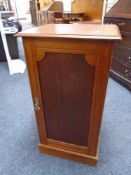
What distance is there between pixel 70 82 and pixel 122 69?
1594mm

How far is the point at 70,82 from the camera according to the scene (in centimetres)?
92

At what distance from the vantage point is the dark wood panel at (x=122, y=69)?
85.4 inches

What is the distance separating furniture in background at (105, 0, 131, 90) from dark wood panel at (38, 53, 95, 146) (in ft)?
4.56

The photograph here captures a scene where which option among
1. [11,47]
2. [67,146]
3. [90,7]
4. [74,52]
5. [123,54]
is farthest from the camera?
[90,7]

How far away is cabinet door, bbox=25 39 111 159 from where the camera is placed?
0.81 meters

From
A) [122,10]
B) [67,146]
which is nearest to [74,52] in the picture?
[67,146]

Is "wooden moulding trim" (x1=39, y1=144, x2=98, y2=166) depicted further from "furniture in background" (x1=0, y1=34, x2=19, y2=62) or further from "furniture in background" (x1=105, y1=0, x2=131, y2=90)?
"furniture in background" (x1=0, y1=34, x2=19, y2=62)

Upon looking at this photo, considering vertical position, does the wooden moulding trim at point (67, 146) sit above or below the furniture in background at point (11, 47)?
below

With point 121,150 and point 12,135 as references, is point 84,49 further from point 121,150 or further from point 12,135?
point 12,135

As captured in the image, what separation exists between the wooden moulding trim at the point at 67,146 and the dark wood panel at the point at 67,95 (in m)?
0.04

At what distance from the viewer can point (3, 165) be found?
1.23 metres

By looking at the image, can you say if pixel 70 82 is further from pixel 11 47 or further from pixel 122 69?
pixel 11 47

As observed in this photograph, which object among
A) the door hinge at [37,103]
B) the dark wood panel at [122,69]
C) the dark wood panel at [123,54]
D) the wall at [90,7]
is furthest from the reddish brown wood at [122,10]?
the door hinge at [37,103]

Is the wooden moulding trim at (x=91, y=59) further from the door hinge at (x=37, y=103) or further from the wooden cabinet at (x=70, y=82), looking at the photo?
the door hinge at (x=37, y=103)
